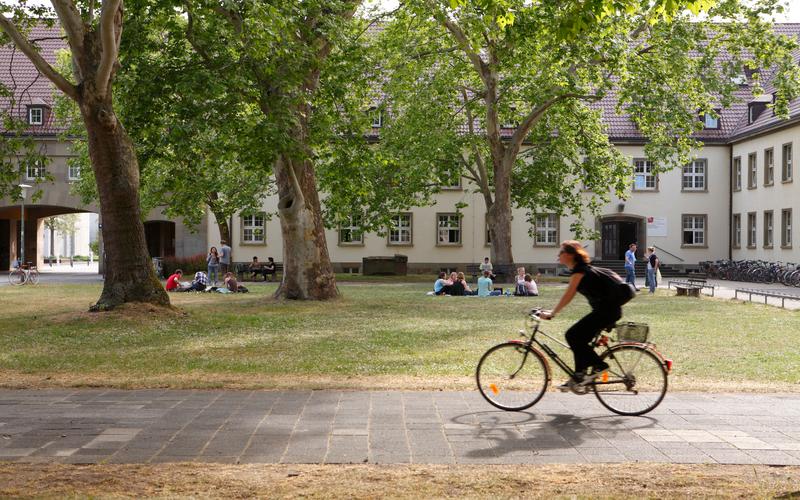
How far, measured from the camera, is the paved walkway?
22.4ft


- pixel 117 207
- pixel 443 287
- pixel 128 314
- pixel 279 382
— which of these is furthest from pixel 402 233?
pixel 279 382

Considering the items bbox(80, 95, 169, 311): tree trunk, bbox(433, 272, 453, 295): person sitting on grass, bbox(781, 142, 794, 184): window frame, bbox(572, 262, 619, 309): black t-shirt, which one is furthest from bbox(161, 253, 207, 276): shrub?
bbox(572, 262, 619, 309): black t-shirt

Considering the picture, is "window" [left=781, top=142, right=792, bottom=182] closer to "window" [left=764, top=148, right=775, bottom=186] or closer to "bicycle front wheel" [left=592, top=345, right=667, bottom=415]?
"window" [left=764, top=148, right=775, bottom=186]

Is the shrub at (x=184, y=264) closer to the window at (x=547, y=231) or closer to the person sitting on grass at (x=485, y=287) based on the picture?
the window at (x=547, y=231)

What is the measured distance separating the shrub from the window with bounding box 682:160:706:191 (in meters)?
25.5

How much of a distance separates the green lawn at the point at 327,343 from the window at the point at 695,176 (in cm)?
2729

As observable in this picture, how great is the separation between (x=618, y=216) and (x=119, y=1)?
37715 millimetres

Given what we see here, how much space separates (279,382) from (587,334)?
12.1 feet

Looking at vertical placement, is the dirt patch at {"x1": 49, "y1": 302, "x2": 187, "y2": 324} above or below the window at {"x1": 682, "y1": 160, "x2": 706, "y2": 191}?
below

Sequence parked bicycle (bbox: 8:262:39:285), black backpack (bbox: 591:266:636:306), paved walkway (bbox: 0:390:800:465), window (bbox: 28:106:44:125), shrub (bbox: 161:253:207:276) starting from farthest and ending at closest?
1. window (bbox: 28:106:44:125)
2. shrub (bbox: 161:253:207:276)
3. parked bicycle (bbox: 8:262:39:285)
4. black backpack (bbox: 591:266:636:306)
5. paved walkway (bbox: 0:390:800:465)

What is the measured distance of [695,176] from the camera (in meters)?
50.5

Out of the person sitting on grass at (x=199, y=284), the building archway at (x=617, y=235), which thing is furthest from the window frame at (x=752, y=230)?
the person sitting on grass at (x=199, y=284)

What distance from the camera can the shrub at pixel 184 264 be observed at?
4575cm

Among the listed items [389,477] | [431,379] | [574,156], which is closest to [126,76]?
[431,379]
